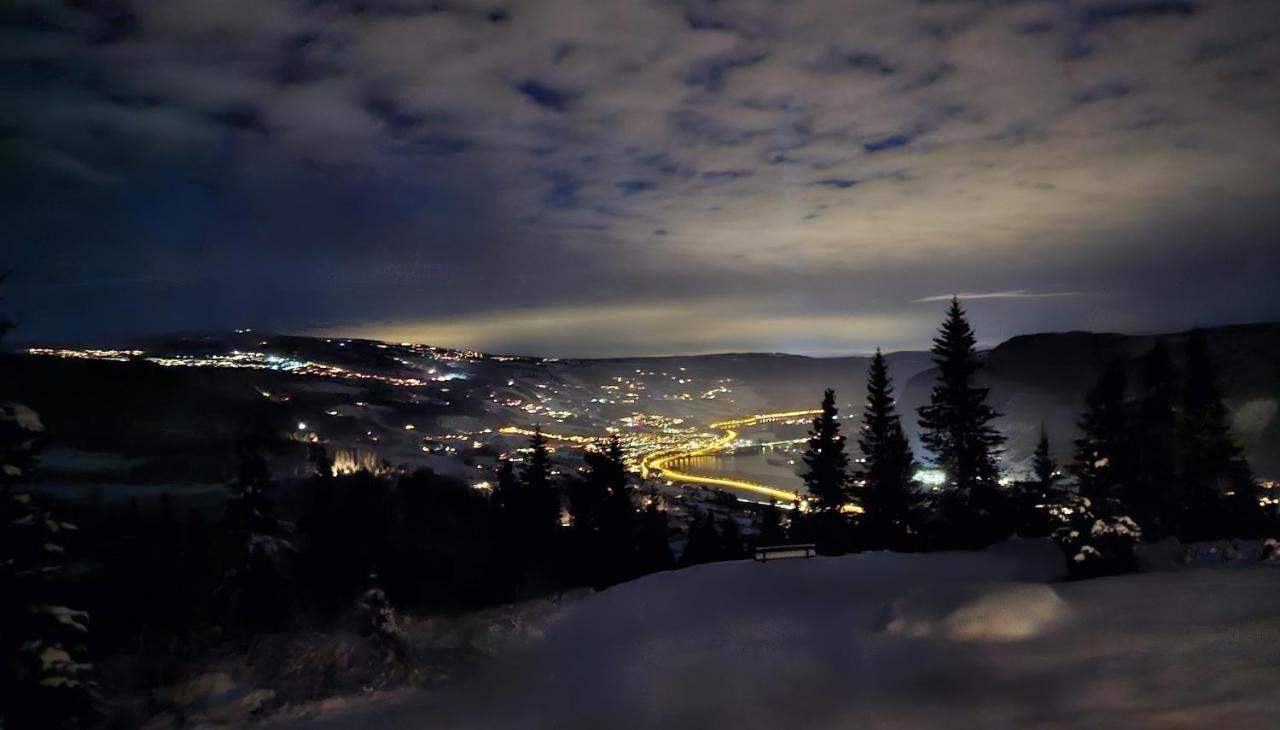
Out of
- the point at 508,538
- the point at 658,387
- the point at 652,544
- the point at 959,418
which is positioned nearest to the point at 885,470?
the point at 959,418

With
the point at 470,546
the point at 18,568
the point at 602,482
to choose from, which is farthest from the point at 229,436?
the point at 602,482

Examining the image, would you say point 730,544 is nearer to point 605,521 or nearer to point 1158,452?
point 605,521

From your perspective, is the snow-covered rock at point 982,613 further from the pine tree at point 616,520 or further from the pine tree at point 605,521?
the pine tree at point 616,520

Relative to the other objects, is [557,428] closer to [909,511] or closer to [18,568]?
[909,511]

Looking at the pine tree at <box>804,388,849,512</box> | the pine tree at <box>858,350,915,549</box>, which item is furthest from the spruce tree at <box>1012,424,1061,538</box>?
the pine tree at <box>804,388,849,512</box>

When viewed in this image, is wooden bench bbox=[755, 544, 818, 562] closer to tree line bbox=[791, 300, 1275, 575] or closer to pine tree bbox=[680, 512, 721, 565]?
tree line bbox=[791, 300, 1275, 575]

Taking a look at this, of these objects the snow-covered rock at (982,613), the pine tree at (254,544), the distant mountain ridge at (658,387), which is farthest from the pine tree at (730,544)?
the snow-covered rock at (982,613)
